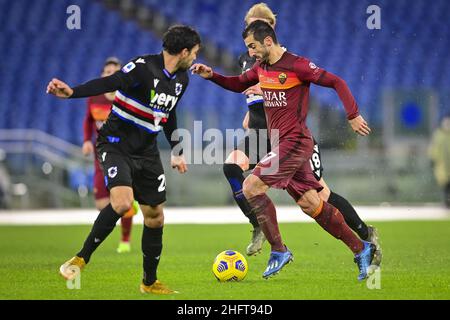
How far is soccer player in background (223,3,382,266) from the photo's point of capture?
7980 mm

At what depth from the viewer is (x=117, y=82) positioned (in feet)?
21.0

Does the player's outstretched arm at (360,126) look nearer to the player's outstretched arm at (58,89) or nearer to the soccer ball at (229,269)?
the soccer ball at (229,269)

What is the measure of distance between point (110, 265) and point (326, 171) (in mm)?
9517

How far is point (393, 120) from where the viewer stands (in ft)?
58.7

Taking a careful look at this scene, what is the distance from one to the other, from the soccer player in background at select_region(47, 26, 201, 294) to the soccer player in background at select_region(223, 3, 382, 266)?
4.67 feet

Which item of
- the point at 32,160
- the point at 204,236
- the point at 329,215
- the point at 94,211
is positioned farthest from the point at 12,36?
the point at 329,215

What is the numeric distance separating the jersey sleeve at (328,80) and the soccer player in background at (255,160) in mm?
951

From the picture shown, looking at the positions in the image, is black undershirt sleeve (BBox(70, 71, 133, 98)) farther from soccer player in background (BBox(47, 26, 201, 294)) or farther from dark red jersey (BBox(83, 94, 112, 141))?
dark red jersey (BBox(83, 94, 112, 141))

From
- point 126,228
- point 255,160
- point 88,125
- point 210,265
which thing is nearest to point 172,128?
point 255,160

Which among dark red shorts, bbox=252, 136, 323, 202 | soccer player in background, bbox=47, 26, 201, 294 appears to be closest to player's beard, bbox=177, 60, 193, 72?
soccer player in background, bbox=47, 26, 201, 294

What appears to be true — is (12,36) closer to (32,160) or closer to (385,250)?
(32,160)

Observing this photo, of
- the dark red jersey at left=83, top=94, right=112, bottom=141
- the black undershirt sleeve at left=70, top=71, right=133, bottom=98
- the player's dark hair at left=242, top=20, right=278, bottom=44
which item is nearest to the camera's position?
the black undershirt sleeve at left=70, top=71, right=133, bottom=98

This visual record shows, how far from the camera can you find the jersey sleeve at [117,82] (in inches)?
245

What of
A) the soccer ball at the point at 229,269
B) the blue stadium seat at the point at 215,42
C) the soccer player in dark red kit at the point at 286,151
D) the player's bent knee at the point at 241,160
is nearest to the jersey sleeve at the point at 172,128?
the soccer player in dark red kit at the point at 286,151
